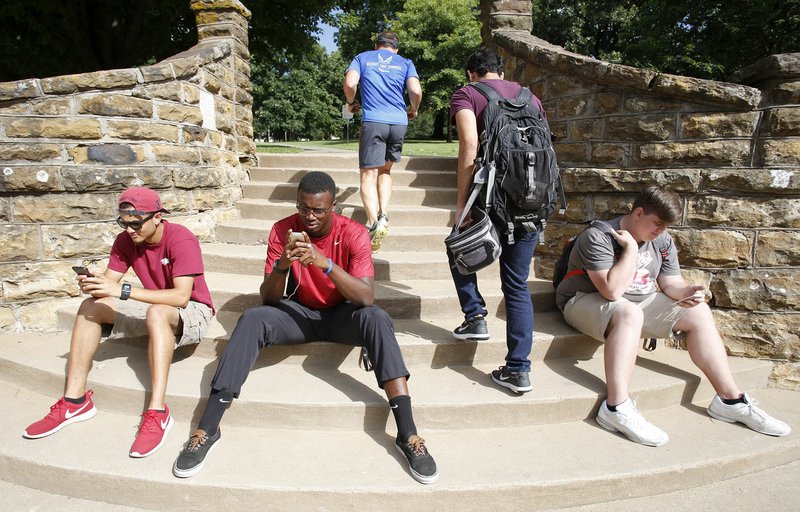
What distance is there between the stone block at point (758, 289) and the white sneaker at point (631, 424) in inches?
58.9

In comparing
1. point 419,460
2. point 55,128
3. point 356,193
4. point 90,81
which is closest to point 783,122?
point 419,460

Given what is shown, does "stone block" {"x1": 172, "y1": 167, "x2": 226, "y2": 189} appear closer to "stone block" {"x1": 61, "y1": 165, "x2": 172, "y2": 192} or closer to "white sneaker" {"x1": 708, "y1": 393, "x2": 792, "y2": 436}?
"stone block" {"x1": 61, "y1": 165, "x2": 172, "y2": 192}

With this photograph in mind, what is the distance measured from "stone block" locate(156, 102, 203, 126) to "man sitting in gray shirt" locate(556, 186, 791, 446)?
3541mm

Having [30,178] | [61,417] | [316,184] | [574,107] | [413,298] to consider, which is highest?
[574,107]

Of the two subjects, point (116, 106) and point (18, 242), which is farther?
point (116, 106)

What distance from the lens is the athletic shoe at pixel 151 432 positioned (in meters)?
2.55

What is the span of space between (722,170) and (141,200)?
13.1 ft

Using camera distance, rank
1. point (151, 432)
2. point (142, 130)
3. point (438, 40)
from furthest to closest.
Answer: point (438, 40) → point (142, 130) → point (151, 432)

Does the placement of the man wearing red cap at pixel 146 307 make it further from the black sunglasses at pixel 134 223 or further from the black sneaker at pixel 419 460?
the black sneaker at pixel 419 460

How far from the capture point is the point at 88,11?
37.3 feet

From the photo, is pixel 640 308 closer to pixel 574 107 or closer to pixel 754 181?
pixel 754 181

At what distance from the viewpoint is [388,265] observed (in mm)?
4203

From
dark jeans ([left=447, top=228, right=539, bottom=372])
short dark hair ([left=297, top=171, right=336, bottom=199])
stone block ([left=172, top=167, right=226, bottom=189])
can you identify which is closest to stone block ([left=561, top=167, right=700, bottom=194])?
dark jeans ([left=447, top=228, right=539, bottom=372])

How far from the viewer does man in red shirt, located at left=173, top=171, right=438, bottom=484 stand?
2.59 meters
